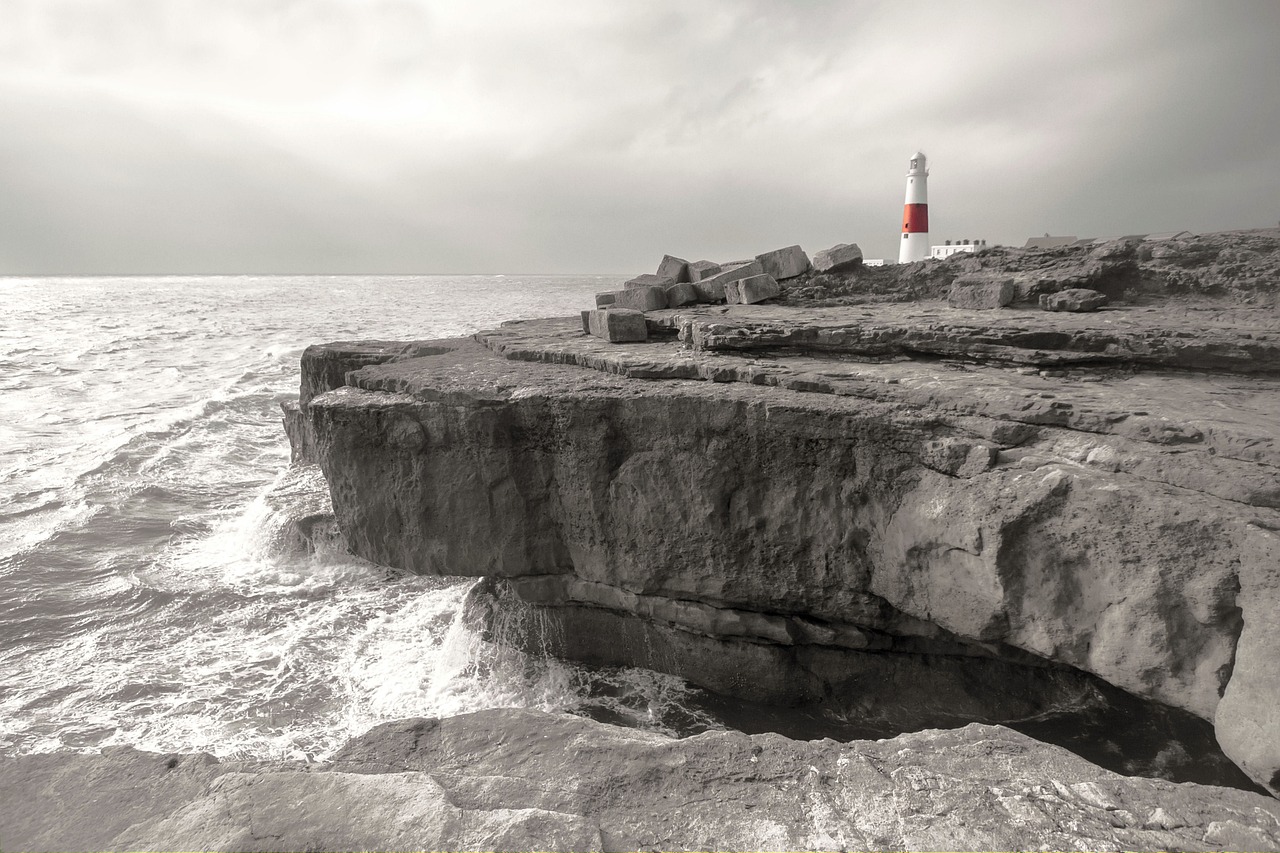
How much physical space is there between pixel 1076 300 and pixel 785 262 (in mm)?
3985

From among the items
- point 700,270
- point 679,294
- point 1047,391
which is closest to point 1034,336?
point 1047,391

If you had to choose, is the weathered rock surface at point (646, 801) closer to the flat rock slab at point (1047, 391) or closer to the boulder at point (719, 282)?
the flat rock slab at point (1047, 391)

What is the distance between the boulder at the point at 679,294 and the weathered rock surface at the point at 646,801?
6717 millimetres

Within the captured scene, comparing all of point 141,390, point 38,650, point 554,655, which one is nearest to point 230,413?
point 141,390

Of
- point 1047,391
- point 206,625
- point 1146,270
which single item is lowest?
point 206,625

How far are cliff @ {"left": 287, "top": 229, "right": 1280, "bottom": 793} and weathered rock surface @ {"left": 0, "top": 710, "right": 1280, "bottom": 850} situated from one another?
1.11 metres

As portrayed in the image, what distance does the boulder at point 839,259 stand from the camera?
32.9ft

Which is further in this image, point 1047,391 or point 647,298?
point 647,298

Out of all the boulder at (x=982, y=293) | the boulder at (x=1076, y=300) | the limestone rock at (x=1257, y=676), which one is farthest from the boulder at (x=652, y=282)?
the limestone rock at (x=1257, y=676)

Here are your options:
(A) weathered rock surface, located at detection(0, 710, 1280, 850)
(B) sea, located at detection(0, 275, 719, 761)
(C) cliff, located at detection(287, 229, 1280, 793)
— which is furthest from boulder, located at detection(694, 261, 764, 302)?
(A) weathered rock surface, located at detection(0, 710, 1280, 850)

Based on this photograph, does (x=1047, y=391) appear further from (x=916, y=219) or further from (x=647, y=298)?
(x=916, y=219)

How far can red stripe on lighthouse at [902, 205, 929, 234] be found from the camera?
18.8 m

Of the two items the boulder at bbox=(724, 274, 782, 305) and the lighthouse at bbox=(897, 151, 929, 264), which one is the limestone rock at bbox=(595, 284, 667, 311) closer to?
the boulder at bbox=(724, 274, 782, 305)

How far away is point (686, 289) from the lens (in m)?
9.32
